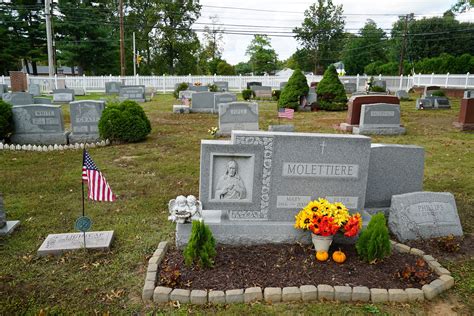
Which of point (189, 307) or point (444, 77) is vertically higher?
point (444, 77)

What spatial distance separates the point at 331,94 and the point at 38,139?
14267 mm

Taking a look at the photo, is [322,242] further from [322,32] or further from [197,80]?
[322,32]

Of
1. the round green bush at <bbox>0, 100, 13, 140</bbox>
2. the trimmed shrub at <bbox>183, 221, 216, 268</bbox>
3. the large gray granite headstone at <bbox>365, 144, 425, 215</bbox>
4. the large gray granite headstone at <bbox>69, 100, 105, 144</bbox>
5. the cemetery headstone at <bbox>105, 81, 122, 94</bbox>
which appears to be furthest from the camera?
the cemetery headstone at <bbox>105, 81, 122, 94</bbox>

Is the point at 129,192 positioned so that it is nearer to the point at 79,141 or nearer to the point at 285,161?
the point at 285,161

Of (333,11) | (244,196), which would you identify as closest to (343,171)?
(244,196)

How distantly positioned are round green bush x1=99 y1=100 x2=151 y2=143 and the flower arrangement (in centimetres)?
762

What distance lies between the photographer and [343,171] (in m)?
4.81

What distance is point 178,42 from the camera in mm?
48188

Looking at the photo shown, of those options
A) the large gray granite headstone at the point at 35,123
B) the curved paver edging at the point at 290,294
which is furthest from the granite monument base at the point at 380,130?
the large gray granite headstone at the point at 35,123

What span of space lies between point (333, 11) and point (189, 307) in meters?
67.7

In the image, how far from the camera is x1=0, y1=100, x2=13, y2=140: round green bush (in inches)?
415

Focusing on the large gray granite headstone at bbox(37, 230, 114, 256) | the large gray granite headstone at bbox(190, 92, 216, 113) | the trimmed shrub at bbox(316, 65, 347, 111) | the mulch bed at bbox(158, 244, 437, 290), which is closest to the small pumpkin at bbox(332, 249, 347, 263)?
the mulch bed at bbox(158, 244, 437, 290)

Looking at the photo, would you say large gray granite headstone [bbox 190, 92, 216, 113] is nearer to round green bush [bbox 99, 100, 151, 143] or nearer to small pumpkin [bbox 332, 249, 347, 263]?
round green bush [bbox 99, 100, 151, 143]

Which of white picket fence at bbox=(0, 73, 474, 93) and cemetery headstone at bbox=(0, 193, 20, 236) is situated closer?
cemetery headstone at bbox=(0, 193, 20, 236)
